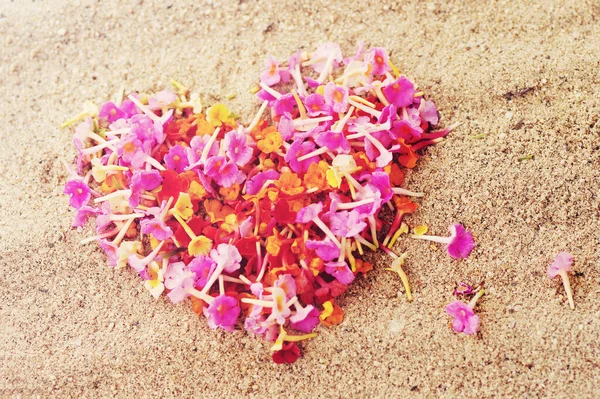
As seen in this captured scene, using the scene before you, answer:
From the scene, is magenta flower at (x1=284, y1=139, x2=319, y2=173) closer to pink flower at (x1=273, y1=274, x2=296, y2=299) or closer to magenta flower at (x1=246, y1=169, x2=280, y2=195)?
magenta flower at (x1=246, y1=169, x2=280, y2=195)

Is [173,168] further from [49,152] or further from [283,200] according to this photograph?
[49,152]

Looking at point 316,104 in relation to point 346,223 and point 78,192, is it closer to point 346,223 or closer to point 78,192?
point 346,223

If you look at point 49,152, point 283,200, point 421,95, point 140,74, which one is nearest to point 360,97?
point 421,95

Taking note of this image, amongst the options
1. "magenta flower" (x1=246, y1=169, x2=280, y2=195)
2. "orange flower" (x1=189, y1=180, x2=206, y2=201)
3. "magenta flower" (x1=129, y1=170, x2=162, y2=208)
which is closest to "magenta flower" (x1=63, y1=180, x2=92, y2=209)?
"magenta flower" (x1=129, y1=170, x2=162, y2=208)

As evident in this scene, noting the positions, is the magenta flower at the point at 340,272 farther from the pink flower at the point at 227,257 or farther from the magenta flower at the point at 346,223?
the pink flower at the point at 227,257

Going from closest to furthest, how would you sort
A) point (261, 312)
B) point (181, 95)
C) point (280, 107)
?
point (261, 312), point (280, 107), point (181, 95)

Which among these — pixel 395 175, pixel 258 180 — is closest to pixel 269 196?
pixel 258 180

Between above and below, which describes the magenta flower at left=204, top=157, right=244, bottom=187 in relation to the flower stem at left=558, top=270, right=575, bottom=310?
above
